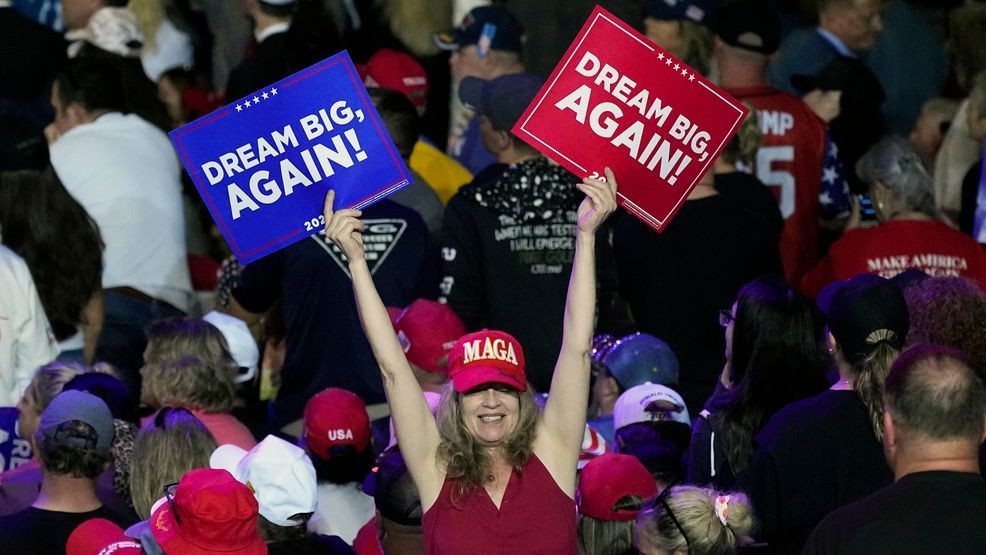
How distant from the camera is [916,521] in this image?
4324 millimetres

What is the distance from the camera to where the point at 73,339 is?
26.1ft

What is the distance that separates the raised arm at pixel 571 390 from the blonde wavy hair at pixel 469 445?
0.06 meters

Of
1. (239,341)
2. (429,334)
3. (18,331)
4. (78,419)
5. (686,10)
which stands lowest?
(18,331)

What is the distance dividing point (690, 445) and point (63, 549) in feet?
6.68

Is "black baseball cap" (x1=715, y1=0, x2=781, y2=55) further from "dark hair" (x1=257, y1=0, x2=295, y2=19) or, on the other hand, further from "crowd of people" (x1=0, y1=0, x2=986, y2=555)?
"dark hair" (x1=257, y1=0, x2=295, y2=19)

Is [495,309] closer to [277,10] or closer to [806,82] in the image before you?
[806,82]

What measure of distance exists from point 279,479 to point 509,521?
73cm

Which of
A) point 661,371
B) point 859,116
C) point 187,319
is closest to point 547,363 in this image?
point 661,371

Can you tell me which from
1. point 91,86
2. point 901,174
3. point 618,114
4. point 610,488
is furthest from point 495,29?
point 610,488

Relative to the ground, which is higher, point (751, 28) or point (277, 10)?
point (751, 28)

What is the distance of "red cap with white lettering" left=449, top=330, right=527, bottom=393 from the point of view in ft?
17.1

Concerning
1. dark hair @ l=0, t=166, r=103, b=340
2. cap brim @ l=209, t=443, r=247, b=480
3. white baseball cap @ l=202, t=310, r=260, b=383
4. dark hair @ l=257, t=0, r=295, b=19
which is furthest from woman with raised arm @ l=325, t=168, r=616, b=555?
dark hair @ l=257, t=0, r=295, b=19

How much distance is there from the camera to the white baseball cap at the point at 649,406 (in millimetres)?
6379

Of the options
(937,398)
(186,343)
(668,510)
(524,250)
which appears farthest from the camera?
(524,250)
